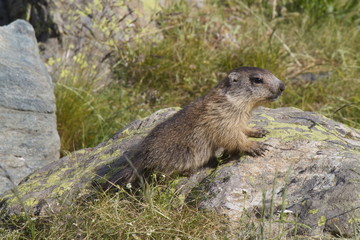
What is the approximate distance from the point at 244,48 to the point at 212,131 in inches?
160

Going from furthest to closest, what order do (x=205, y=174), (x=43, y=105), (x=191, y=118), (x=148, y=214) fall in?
(x=43, y=105), (x=191, y=118), (x=205, y=174), (x=148, y=214)

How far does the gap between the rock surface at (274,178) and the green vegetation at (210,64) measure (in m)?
0.42

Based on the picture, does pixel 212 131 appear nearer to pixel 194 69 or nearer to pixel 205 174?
pixel 205 174

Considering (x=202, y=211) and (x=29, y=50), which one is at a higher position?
(x=29, y=50)

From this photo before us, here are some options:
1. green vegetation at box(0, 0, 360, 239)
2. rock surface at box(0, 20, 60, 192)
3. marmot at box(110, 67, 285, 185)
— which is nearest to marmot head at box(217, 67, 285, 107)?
marmot at box(110, 67, 285, 185)

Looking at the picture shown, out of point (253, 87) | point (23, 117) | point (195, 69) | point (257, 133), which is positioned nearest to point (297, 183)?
point (257, 133)

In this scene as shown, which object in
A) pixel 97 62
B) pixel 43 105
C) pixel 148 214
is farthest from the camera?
pixel 97 62

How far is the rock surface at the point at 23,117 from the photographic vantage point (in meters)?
5.44

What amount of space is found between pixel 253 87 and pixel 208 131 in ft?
2.49

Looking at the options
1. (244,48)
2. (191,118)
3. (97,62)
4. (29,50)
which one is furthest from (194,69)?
(191,118)

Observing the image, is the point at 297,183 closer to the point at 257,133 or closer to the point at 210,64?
the point at 257,133

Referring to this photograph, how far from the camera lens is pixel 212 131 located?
4.37 m

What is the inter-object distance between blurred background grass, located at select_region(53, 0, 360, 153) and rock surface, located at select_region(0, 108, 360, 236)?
1.52 m

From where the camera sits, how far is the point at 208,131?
438cm
